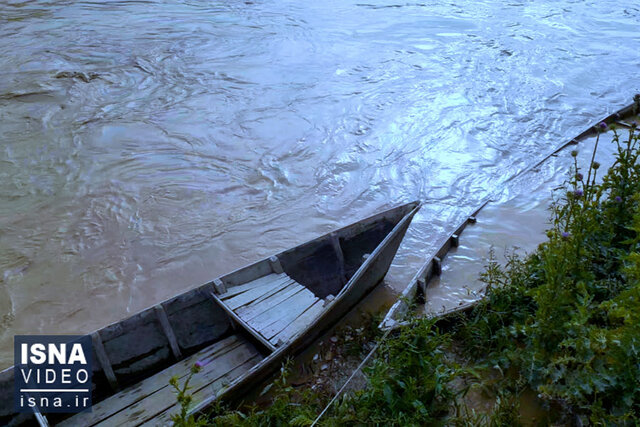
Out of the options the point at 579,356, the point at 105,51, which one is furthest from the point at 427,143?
the point at 105,51

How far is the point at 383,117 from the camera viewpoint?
7488 millimetres

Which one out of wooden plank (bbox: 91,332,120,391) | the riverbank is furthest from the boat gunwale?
wooden plank (bbox: 91,332,120,391)

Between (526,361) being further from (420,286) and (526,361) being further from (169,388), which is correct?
(169,388)

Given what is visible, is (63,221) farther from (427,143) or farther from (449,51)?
(449,51)

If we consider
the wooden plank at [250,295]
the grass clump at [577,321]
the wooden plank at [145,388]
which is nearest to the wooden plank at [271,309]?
the wooden plank at [250,295]

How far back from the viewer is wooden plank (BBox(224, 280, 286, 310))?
3705 mm

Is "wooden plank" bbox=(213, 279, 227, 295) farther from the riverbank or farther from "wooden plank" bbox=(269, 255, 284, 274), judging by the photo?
the riverbank

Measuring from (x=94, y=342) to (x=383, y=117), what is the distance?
5.34 m

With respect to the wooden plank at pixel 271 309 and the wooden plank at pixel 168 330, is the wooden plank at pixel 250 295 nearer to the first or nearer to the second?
the wooden plank at pixel 271 309

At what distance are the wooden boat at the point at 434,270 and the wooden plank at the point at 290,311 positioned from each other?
2.16ft

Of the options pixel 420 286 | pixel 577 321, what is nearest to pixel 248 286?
pixel 420 286

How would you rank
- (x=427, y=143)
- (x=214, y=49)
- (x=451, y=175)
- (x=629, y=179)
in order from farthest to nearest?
(x=214, y=49)
(x=427, y=143)
(x=451, y=175)
(x=629, y=179)

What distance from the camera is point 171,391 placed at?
3318mm

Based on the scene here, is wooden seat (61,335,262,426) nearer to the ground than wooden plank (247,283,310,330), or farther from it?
nearer to the ground
